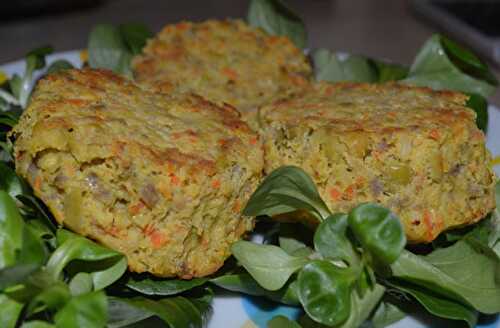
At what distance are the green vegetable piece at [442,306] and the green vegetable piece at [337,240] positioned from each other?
0.17m

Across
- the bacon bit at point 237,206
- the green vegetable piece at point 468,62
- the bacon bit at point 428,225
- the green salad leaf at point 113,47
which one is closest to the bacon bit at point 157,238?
the bacon bit at point 237,206

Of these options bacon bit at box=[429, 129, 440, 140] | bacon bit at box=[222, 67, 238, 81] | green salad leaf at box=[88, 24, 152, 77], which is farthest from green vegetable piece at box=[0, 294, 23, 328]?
green salad leaf at box=[88, 24, 152, 77]

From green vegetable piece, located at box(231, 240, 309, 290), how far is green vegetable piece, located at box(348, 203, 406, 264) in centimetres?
19

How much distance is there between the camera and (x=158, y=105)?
199cm

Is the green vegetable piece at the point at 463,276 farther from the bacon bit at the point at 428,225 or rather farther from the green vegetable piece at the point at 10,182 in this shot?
the green vegetable piece at the point at 10,182

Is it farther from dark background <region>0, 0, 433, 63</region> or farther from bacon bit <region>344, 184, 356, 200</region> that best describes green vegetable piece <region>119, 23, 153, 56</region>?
dark background <region>0, 0, 433, 63</region>

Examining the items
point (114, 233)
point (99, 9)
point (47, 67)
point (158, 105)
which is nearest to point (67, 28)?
point (99, 9)

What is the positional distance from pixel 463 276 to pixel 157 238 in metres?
0.82

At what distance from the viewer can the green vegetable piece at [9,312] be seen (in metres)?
1.48

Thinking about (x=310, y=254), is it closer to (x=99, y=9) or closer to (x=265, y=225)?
(x=265, y=225)

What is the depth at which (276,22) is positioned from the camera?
301cm

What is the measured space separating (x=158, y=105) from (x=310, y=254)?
63 centimetres

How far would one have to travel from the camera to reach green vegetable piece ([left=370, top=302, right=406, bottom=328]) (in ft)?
5.66

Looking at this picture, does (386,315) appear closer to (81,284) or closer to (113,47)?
(81,284)
